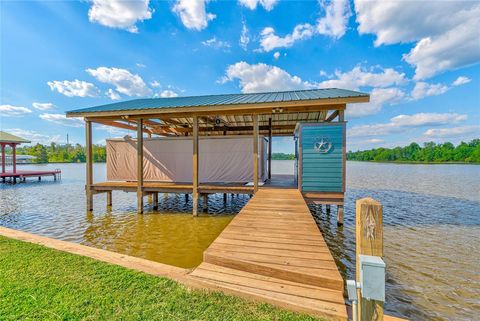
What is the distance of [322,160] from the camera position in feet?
22.5

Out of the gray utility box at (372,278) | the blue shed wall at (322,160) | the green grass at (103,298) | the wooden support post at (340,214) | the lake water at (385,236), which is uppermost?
the blue shed wall at (322,160)

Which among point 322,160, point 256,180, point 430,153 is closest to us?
point 322,160

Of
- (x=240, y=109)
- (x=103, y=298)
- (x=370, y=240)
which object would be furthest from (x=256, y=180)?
(x=370, y=240)

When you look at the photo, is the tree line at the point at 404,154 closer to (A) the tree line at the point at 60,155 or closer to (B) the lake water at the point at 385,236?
(A) the tree line at the point at 60,155

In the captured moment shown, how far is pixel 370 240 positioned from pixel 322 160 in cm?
568

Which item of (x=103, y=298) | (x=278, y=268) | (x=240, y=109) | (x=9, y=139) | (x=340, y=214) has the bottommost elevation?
(x=340, y=214)

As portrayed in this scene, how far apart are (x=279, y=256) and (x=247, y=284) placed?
612 mm

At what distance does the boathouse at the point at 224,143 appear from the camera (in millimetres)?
6766

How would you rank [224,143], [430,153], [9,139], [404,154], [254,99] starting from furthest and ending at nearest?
[404,154] < [430,153] < [9,139] < [224,143] < [254,99]

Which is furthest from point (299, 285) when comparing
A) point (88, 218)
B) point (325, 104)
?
point (88, 218)

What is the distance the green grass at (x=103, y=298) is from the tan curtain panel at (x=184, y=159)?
5892 mm

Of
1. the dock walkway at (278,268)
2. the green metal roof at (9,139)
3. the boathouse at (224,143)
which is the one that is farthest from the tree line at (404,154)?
the dock walkway at (278,268)

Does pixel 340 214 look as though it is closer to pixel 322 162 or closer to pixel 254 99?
pixel 322 162

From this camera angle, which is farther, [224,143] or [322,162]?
[224,143]
